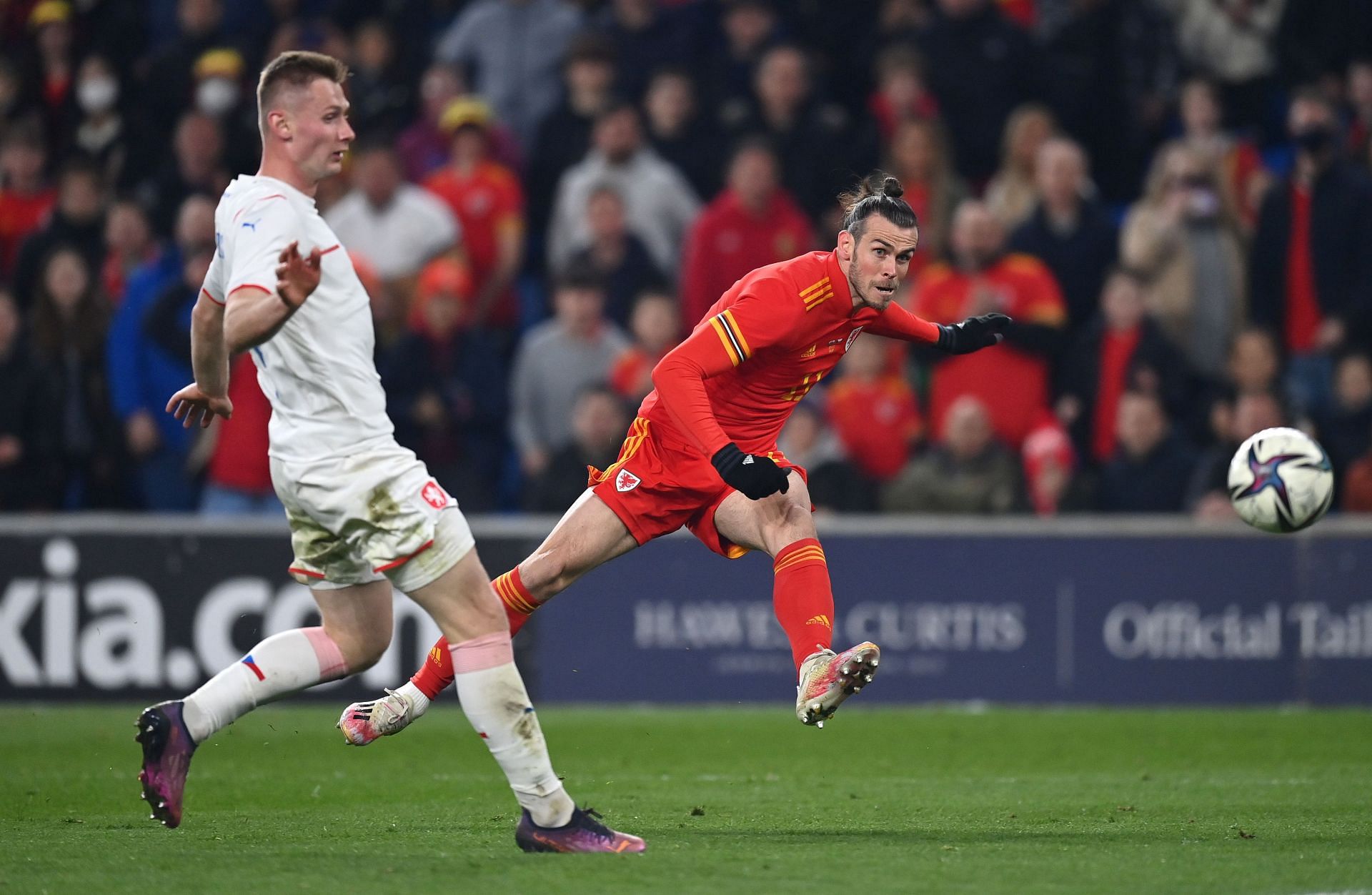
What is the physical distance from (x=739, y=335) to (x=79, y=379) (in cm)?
748

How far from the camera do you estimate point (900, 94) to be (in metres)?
13.5

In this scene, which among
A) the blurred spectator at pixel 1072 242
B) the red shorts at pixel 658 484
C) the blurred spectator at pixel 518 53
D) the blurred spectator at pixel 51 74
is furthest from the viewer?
the blurred spectator at pixel 51 74

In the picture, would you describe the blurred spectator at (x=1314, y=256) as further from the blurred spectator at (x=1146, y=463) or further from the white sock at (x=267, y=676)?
the white sock at (x=267, y=676)

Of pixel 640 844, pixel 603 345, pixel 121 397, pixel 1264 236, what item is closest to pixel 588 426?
pixel 603 345

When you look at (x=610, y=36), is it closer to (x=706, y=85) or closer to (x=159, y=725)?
Result: (x=706, y=85)

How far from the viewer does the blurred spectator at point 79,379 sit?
1291 cm

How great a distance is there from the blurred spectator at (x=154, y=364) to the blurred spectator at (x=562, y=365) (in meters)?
2.29

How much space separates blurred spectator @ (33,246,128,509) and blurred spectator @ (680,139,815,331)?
Result: 4.06 m

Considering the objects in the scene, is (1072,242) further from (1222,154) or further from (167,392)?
(167,392)

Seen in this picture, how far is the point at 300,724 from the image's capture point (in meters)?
11.0

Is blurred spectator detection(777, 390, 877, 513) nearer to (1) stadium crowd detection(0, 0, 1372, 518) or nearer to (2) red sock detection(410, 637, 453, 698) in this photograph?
(1) stadium crowd detection(0, 0, 1372, 518)

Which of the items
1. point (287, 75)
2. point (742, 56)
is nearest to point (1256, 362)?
point (742, 56)

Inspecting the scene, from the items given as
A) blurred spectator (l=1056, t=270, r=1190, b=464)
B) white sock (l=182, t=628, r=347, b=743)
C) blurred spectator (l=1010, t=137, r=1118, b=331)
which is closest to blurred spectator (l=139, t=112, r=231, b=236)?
blurred spectator (l=1010, t=137, r=1118, b=331)

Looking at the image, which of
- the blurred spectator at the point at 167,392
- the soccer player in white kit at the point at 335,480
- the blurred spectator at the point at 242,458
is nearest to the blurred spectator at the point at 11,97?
the blurred spectator at the point at 167,392
